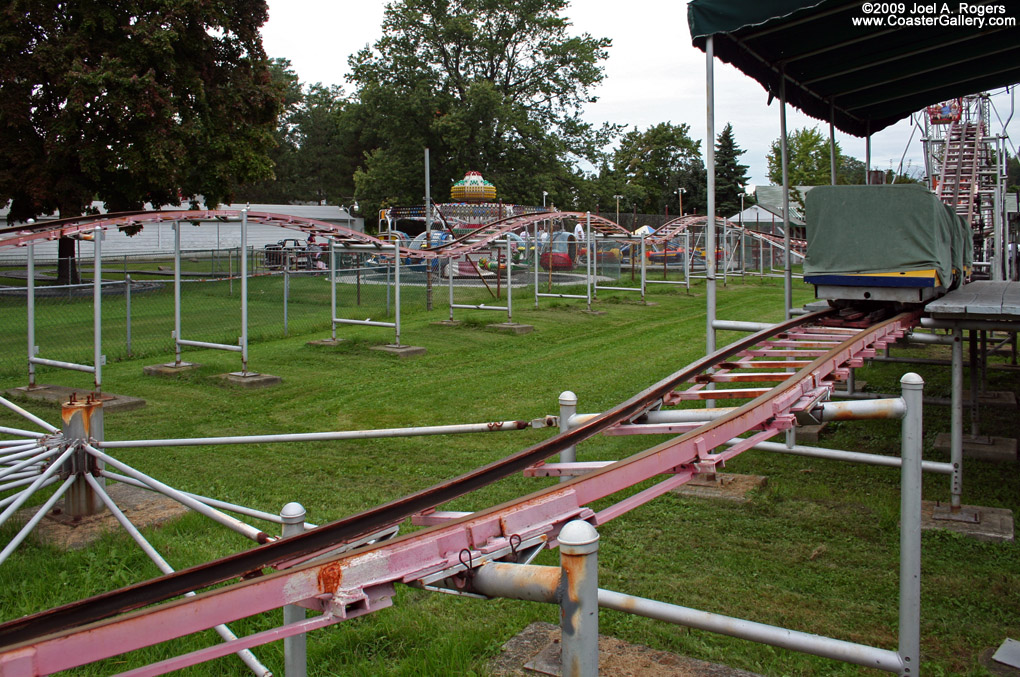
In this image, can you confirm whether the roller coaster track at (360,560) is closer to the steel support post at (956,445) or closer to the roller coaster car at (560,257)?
the steel support post at (956,445)

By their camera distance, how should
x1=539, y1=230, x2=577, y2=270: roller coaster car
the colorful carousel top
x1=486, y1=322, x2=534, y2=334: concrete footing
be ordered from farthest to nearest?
1. the colorful carousel top
2. x1=539, y1=230, x2=577, y2=270: roller coaster car
3. x1=486, y1=322, x2=534, y2=334: concrete footing

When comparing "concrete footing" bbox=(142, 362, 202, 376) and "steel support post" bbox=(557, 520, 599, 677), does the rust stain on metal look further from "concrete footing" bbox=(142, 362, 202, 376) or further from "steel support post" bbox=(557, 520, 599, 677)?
"concrete footing" bbox=(142, 362, 202, 376)

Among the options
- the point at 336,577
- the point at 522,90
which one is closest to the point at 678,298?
the point at 336,577

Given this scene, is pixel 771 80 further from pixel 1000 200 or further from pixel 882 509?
pixel 1000 200

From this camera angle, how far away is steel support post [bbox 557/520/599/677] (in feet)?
7.04

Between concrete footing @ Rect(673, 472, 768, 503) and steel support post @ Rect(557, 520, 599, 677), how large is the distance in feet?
16.3

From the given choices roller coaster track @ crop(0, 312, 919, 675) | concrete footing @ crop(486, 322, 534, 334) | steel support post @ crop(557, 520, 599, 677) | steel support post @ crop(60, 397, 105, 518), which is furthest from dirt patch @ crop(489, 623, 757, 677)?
concrete footing @ crop(486, 322, 534, 334)

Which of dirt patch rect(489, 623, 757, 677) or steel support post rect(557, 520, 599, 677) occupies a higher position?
steel support post rect(557, 520, 599, 677)

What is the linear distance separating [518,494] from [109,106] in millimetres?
26064

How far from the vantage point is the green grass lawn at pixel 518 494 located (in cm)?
458

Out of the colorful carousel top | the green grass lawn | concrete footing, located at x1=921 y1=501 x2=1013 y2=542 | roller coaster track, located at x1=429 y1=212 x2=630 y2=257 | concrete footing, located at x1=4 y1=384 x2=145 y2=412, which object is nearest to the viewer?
the green grass lawn

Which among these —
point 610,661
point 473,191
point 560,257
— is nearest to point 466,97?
point 473,191

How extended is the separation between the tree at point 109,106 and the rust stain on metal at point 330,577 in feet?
86.5

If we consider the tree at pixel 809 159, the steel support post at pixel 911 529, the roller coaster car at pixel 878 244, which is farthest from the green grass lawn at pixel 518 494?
the tree at pixel 809 159
